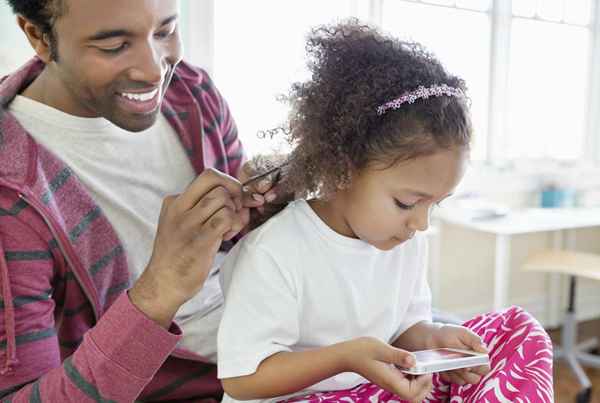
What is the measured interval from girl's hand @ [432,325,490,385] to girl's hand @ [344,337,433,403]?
0.11 m

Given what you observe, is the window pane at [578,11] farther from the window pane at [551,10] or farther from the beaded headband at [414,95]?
the beaded headband at [414,95]

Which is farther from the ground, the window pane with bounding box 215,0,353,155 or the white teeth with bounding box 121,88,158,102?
the window pane with bounding box 215,0,353,155

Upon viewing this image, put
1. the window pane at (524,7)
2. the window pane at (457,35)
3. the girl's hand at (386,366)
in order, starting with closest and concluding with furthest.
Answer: the girl's hand at (386,366) → the window pane at (457,35) → the window pane at (524,7)

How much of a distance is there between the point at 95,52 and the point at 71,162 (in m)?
0.22

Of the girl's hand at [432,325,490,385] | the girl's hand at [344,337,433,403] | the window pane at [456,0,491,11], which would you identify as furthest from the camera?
the window pane at [456,0,491,11]

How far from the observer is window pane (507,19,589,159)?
3037 millimetres

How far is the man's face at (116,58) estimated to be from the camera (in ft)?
2.65

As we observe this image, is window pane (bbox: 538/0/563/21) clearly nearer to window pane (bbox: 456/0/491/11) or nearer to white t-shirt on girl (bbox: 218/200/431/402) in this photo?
window pane (bbox: 456/0/491/11)

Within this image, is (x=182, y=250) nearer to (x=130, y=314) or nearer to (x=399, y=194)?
(x=130, y=314)

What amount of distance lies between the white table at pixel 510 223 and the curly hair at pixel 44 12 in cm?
197

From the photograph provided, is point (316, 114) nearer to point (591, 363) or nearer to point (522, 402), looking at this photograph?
point (522, 402)

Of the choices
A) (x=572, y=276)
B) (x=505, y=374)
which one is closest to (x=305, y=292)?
(x=505, y=374)

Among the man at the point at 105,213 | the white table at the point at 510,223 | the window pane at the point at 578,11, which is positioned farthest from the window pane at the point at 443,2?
the man at the point at 105,213

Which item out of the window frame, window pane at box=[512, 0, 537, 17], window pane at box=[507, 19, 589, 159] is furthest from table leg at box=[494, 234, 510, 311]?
window pane at box=[512, 0, 537, 17]
